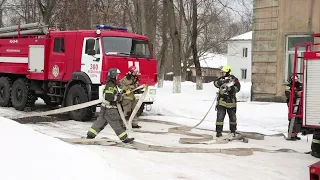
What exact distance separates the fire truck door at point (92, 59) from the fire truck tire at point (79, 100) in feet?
1.56

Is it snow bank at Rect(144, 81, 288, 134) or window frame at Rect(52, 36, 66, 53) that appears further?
window frame at Rect(52, 36, 66, 53)

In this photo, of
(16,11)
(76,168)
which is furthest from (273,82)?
(16,11)

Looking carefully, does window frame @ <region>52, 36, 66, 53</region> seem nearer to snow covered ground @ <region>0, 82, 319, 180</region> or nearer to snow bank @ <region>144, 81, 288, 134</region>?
snow covered ground @ <region>0, 82, 319, 180</region>

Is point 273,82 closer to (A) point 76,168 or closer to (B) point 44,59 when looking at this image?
(B) point 44,59

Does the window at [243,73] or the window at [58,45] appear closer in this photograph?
the window at [58,45]

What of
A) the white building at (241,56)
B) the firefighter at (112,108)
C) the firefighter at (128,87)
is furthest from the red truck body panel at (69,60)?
the white building at (241,56)

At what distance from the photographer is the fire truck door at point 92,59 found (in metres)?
11.8

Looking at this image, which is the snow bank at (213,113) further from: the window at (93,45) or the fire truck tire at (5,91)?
the fire truck tire at (5,91)

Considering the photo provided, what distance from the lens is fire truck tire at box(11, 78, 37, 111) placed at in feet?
47.4

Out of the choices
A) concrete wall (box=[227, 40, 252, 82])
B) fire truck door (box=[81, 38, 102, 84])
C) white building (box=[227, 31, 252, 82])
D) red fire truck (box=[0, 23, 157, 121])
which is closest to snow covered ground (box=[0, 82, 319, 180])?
red fire truck (box=[0, 23, 157, 121])

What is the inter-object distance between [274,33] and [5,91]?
1026 centimetres

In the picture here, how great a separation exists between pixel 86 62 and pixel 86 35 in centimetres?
81

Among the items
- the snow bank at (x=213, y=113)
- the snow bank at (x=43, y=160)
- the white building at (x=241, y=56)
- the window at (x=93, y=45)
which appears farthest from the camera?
the white building at (x=241, y=56)

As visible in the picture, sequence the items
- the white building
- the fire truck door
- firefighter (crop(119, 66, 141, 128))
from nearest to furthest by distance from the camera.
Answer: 1. firefighter (crop(119, 66, 141, 128))
2. the fire truck door
3. the white building
